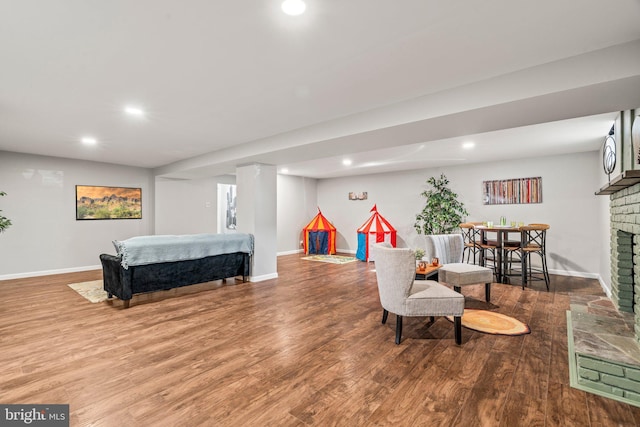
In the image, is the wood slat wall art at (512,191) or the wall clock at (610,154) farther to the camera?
the wood slat wall art at (512,191)

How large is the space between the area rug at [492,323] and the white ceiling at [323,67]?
6.77ft

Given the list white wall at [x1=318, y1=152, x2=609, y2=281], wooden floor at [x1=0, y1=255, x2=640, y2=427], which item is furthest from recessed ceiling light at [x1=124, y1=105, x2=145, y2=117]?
white wall at [x1=318, y1=152, x2=609, y2=281]

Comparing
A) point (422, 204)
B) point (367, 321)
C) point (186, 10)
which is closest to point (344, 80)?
point (186, 10)

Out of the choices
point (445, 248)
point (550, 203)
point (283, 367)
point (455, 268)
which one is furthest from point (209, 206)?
point (550, 203)

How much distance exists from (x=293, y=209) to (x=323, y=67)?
23.6ft

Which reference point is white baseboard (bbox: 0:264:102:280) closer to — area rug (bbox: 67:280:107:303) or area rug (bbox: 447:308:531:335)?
area rug (bbox: 67:280:107:303)

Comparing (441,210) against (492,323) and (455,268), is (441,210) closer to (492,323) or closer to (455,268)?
(455,268)

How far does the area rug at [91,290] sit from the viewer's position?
175 inches

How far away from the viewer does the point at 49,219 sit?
622 centimetres

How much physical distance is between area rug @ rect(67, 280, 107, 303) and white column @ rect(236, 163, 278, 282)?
222 cm

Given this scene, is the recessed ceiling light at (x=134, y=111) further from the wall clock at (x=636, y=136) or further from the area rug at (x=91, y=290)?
the wall clock at (x=636, y=136)

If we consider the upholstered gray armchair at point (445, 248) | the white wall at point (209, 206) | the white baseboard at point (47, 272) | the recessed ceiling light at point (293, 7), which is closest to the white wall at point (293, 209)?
the white wall at point (209, 206)

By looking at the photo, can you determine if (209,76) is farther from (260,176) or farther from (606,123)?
(606,123)

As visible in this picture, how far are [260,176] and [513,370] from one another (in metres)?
4.43
